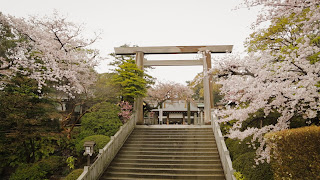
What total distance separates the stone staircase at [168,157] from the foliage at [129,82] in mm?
2482

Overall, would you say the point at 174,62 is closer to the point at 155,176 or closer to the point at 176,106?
the point at 155,176

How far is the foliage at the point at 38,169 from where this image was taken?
7.50 meters

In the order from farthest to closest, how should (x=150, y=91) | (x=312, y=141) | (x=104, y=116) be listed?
Answer: (x=150, y=91)
(x=104, y=116)
(x=312, y=141)

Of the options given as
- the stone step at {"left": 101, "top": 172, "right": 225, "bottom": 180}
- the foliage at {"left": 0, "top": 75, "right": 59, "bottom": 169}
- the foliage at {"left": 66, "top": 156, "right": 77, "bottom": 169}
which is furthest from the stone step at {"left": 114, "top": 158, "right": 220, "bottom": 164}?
the foliage at {"left": 0, "top": 75, "right": 59, "bottom": 169}

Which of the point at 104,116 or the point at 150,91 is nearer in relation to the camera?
the point at 104,116

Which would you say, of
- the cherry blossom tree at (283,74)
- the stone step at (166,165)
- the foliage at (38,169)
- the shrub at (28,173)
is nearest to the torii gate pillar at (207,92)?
the stone step at (166,165)

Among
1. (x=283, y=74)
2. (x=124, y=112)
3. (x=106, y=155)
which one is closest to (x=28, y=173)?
(x=106, y=155)

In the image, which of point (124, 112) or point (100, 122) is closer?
point (100, 122)

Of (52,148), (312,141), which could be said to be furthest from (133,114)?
(312,141)

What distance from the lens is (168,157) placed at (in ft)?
29.8

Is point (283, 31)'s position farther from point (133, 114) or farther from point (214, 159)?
point (133, 114)

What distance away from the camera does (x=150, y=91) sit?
67.2ft

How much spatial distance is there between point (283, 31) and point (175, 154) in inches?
281

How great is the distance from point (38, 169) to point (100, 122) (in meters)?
3.48
